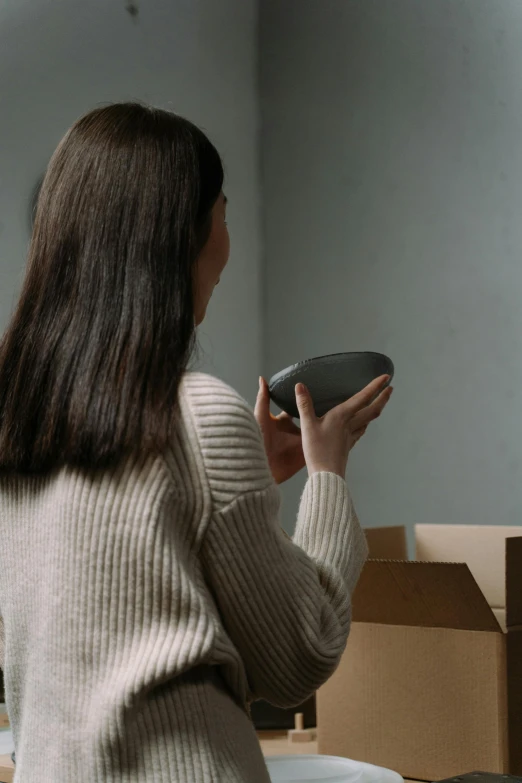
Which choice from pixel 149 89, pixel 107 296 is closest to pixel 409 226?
pixel 149 89

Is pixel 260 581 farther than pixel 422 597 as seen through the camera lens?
No

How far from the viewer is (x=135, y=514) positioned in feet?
2.10

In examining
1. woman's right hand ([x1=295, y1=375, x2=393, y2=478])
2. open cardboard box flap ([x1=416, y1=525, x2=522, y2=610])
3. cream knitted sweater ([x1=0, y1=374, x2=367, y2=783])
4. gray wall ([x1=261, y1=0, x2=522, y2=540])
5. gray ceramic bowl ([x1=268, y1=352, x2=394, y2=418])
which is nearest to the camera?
cream knitted sweater ([x1=0, y1=374, x2=367, y2=783])

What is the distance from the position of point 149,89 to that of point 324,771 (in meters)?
1.55

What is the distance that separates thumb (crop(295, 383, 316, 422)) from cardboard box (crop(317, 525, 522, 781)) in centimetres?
25

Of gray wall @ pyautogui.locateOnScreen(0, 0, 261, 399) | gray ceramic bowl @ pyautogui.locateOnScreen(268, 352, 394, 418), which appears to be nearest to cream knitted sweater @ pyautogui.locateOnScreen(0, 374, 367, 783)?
gray ceramic bowl @ pyautogui.locateOnScreen(268, 352, 394, 418)

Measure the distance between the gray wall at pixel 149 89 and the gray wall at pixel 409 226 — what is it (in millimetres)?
62

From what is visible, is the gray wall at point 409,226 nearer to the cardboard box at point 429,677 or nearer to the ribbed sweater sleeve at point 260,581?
the cardboard box at point 429,677

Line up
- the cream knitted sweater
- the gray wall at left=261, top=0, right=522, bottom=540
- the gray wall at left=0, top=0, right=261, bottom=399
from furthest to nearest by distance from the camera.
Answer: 1. the gray wall at left=261, top=0, right=522, bottom=540
2. the gray wall at left=0, top=0, right=261, bottom=399
3. the cream knitted sweater

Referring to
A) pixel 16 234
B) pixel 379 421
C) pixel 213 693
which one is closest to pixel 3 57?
pixel 16 234

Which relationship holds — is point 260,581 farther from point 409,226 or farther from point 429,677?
point 409,226

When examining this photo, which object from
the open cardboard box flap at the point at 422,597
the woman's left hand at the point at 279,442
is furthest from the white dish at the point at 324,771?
the woman's left hand at the point at 279,442

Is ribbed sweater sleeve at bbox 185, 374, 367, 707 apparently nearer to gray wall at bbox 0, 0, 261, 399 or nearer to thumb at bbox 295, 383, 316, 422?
thumb at bbox 295, 383, 316, 422

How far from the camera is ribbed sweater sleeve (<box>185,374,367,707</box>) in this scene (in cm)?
66
